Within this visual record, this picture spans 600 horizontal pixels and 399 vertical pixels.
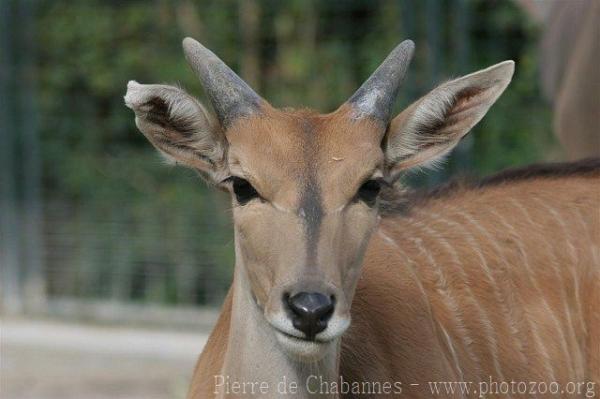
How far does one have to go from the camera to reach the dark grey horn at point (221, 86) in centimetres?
367

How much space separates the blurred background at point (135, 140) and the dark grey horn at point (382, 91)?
4.50 m

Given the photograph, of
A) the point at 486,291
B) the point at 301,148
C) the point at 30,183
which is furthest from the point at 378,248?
the point at 30,183

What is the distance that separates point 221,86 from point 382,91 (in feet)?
1.54

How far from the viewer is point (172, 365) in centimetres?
812

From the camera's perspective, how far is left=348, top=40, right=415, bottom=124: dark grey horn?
3.74 m

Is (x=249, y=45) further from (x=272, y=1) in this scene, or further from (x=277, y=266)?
(x=277, y=266)

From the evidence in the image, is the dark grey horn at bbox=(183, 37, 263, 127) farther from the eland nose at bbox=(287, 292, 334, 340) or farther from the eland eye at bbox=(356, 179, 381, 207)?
the eland nose at bbox=(287, 292, 334, 340)

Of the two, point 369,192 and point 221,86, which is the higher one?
point 221,86

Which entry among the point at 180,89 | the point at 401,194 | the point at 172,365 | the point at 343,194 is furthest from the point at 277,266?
the point at 172,365

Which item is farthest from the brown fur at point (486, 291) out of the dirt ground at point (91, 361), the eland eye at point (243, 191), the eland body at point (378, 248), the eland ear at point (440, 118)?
the dirt ground at point (91, 361)

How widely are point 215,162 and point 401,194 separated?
102cm

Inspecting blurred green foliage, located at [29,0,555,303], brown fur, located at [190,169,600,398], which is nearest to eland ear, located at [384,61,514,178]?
brown fur, located at [190,169,600,398]

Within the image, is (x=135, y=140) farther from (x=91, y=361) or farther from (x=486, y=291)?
(x=486, y=291)

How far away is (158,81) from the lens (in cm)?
902
